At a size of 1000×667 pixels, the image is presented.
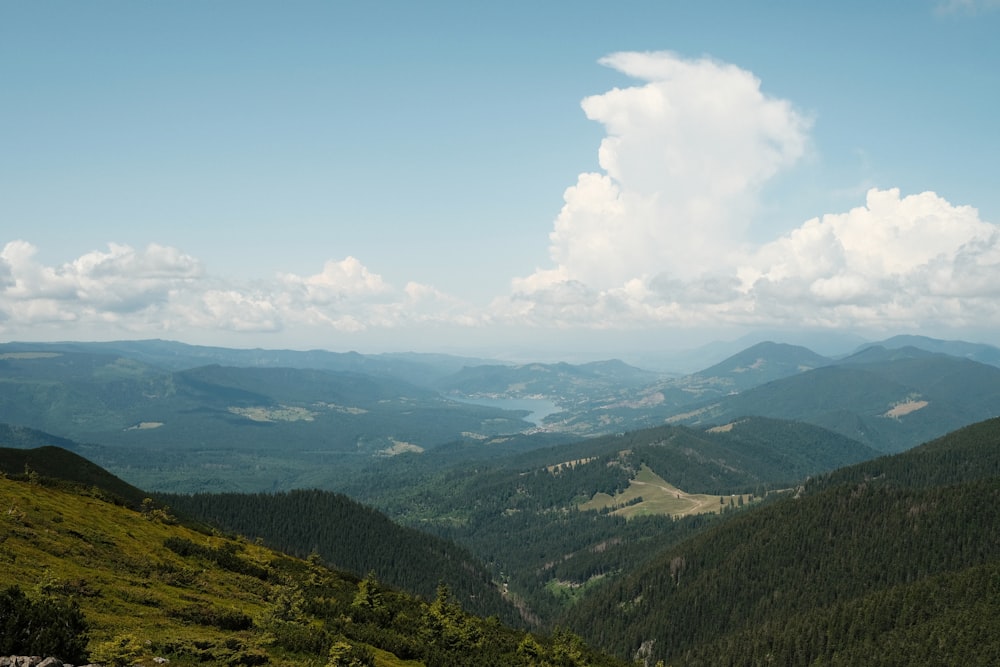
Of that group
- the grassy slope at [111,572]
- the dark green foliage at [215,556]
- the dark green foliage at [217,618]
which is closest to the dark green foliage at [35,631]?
the grassy slope at [111,572]

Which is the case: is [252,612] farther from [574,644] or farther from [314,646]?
[574,644]

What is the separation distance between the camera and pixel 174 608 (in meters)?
46.8

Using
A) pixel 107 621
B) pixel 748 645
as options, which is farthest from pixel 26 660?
pixel 748 645

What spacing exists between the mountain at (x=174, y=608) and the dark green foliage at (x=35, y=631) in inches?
2.6

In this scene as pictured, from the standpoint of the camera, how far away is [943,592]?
155 m

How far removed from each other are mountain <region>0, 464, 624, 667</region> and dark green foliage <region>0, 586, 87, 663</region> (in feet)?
0.21

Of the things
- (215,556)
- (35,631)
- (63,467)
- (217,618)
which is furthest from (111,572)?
(63,467)

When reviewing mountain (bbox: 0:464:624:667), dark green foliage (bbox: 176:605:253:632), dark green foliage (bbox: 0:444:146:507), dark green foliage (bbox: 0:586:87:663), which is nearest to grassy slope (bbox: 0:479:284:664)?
mountain (bbox: 0:464:624:667)

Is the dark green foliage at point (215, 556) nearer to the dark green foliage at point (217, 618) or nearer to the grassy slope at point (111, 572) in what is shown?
the grassy slope at point (111, 572)

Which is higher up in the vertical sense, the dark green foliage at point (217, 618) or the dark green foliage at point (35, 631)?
the dark green foliage at point (35, 631)

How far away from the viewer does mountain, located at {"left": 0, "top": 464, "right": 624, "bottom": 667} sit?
107ft

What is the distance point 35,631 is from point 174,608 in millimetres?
20258

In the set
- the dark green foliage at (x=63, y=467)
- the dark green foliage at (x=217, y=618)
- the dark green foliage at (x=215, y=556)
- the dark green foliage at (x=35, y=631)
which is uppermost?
the dark green foliage at (x=35, y=631)

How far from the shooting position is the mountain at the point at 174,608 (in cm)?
3250
